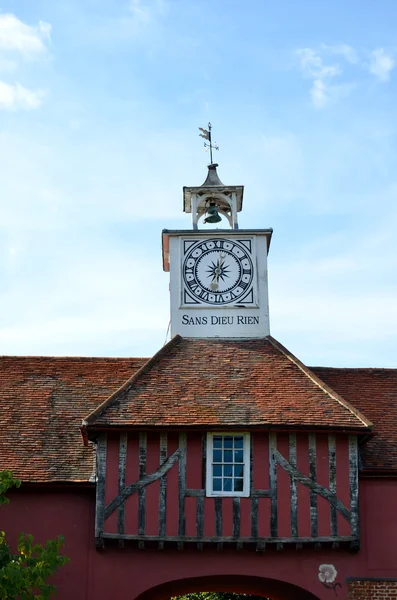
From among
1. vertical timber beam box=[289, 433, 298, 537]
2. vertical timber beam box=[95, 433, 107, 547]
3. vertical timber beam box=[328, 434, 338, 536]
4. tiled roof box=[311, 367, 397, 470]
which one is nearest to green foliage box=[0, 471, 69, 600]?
vertical timber beam box=[95, 433, 107, 547]

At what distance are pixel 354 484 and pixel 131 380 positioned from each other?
428cm

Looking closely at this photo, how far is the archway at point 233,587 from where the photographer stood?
1512cm

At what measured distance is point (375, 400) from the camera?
56.5 ft

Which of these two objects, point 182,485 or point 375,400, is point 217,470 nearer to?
point 182,485

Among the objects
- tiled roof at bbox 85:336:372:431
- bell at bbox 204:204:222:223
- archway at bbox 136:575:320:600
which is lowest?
archway at bbox 136:575:320:600

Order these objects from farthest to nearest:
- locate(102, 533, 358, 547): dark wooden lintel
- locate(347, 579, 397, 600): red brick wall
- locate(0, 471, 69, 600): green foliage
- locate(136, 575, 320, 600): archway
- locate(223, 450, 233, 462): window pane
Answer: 1. locate(136, 575, 320, 600): archway
2. locate(223, 450, 233, 462): window pane
3. locate(347, 579, 397, 600): red brick wall
4. locate(102, 533, 358, 547): dark wooden lintel
5. locate(0, 471, 69, 600): green foliage

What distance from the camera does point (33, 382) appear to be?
1756 cm

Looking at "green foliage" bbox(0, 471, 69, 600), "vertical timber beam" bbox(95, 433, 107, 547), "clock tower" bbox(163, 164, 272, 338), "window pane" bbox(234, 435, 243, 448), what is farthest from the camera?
"clock tower" bbox(163, 164, 272, 338)

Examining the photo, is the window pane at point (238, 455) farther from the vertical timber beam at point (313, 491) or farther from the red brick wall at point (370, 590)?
the red brick wall at point (370, 590)

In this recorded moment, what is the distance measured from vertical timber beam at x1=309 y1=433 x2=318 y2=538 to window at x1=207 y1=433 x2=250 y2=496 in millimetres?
1047

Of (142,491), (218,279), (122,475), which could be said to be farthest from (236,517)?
(218,279)

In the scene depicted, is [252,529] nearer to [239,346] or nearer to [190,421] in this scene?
[190,421]

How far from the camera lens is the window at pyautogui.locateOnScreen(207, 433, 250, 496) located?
14656mm

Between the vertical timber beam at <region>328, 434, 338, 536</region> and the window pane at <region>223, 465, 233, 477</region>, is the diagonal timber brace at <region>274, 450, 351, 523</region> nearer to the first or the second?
the vertical timber beam at <region>328, 434, 338, 536</region>
